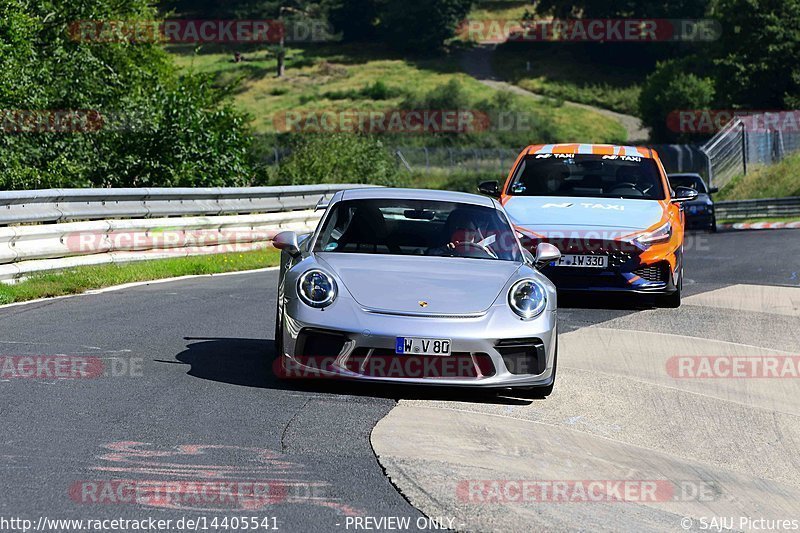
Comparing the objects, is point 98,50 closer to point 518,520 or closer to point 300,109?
point 518,520

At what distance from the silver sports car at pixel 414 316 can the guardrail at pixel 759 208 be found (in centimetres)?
2950

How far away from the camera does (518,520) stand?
5.26 meters

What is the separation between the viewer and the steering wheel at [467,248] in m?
8.80

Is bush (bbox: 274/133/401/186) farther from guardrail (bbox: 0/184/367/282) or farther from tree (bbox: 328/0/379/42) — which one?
tree (bbox: 328/0/379/42)

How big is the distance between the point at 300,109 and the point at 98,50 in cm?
6371

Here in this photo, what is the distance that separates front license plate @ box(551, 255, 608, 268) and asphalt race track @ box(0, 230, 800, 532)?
0.89 metres

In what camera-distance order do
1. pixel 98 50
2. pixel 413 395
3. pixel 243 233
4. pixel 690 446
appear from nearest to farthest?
pixel 690 446 → pixel 413 395 → pixel 243 233 → pixel 98 50

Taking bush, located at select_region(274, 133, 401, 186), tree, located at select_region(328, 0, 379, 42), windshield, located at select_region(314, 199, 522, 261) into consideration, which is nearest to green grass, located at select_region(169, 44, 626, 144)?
tree, located at select_region(328, 0, 379, 42)

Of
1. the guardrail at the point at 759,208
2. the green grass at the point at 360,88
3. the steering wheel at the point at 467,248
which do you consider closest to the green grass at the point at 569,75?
the green grass at the point at 360,88

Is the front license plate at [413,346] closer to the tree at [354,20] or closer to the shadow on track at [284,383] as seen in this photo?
the shadow on track at [284,383]

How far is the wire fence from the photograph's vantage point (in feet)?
147

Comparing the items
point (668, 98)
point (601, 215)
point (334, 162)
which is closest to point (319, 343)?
point (601, 215)

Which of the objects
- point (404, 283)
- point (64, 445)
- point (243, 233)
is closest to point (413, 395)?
point (404, 283)

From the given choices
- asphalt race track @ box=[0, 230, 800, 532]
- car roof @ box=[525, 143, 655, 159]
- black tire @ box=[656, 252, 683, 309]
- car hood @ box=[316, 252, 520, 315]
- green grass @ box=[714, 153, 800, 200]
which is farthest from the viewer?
green grass @ box=[714, 153, 800, 200]
